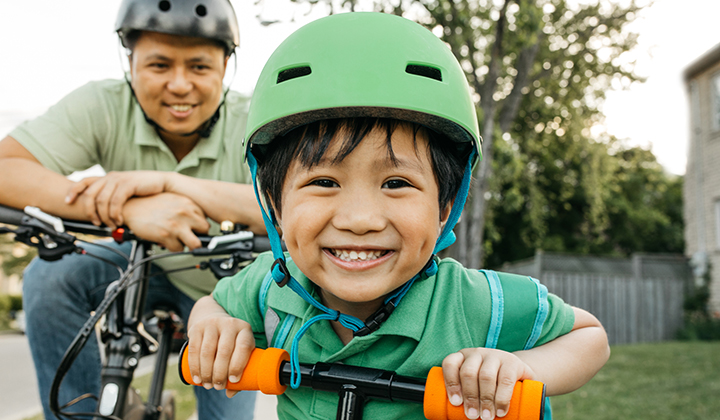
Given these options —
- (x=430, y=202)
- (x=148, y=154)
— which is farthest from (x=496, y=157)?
(x=430, y=202)

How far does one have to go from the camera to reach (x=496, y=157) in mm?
9320

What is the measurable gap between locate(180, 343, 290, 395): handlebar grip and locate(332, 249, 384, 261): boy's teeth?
31cm

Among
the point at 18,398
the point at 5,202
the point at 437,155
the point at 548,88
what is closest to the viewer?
the point at 437,155

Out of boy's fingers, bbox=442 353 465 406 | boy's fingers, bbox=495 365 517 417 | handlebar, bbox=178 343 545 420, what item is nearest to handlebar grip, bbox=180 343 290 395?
handlebar, bbox=178 343 545 420

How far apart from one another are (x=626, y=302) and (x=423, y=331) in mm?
13976

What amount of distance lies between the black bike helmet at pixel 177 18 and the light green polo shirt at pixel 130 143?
Answer: 34 cm

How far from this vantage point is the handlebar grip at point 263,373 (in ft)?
4.66

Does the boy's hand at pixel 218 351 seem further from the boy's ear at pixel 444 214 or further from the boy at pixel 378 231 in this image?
the boy's ear at pixel 444 214

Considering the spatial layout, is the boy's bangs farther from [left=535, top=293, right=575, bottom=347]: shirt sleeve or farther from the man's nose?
the man's nose

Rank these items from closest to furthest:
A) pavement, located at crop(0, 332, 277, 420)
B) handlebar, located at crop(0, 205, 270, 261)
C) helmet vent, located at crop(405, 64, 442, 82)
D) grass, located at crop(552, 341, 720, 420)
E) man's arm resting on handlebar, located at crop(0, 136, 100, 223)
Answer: helmet vent, located at crop(405, 64, 442, 82) → handlebar, located at crop(0, 205, 270, 261) → man's arm resting on handlebar, located at crop(0, 136, 100, 223) → pavement, located at crop(0, 332, 277, 420) → grass, located at crop(552, 341, 720, 420)

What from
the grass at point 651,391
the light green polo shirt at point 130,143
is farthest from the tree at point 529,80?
the light green polo shirt at point 130,143

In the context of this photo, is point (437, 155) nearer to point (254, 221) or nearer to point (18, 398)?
point (254, 221)

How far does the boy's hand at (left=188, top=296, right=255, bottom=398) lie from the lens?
145 centimetres

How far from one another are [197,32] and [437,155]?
1312mm
